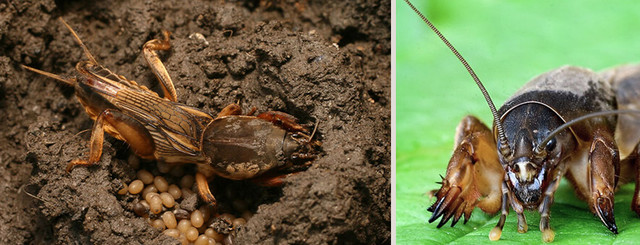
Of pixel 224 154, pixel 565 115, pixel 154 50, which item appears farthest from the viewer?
pixel 154 50

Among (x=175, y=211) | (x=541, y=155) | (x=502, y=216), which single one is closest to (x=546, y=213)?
(x=502, y=216)

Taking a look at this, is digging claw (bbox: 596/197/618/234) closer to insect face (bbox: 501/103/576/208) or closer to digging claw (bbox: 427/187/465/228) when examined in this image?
insect face (bbox: 501/103/576/208)

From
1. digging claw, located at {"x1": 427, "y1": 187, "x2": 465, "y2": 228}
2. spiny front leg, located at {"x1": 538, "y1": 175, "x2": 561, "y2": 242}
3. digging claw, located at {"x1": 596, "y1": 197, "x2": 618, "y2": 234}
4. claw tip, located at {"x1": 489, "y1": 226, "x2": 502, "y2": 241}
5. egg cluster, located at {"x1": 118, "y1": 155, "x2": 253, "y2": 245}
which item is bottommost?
egg cluster, located at {"x1": 118, "y1": 155, "x2": 253, "y2": 245}

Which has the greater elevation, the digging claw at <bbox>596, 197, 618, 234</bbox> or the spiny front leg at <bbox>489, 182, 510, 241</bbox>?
the digging claw at <bbox>596, 197, 618, 234</bbox>

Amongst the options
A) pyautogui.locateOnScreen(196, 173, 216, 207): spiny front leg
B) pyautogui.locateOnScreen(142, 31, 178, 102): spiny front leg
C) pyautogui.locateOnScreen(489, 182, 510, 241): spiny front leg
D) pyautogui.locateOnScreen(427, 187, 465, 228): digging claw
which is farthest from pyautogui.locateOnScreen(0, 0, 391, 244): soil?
pyautogui.locateOnScreen(489, 182, 510, 241): spiny front leg

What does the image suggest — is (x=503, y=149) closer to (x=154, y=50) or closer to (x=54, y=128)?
(x=154, y=50)

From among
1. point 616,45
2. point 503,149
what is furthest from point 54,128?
point 616,45

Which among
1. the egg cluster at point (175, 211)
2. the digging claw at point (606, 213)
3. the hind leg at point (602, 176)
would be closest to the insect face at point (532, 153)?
the hind leg at point (602, 176)
